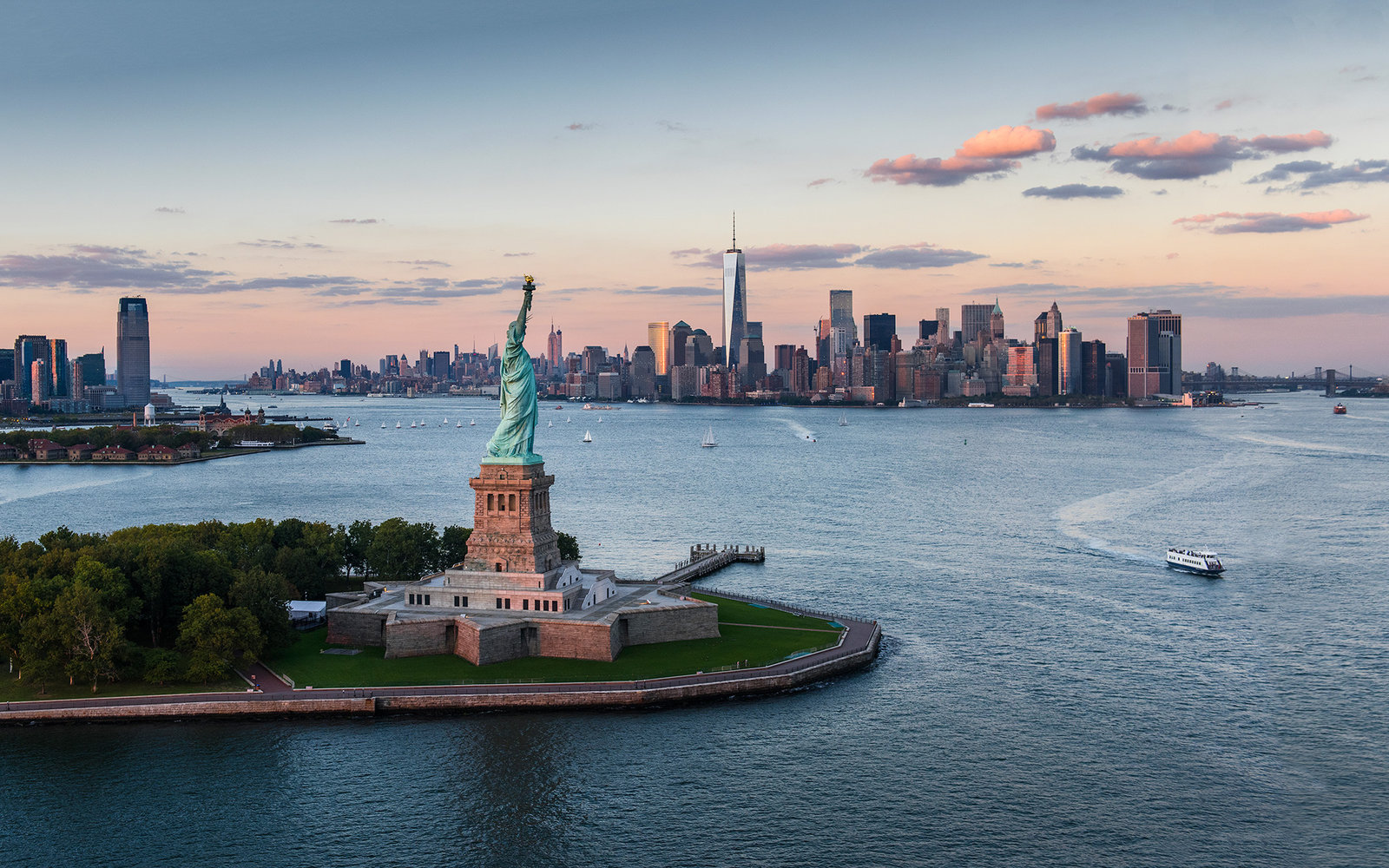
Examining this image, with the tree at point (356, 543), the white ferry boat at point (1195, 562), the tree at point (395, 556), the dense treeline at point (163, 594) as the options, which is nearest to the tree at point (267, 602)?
the dense treeline at point (163, 594)

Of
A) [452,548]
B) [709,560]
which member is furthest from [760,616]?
[452,548]

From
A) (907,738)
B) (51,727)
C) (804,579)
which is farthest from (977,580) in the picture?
(51,727)

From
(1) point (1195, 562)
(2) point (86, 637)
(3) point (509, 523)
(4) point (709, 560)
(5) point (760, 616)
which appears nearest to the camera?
(2) point (86, 637)

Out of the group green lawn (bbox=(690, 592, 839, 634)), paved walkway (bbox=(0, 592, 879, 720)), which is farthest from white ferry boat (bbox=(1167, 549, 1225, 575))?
paved walkway (bbox=(0, 592, 879, 720))

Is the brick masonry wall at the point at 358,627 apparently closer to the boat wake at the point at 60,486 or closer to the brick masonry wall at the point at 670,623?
the brick masonry wall at the point at 670,623

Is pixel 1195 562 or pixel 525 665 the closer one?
pixel 525 665

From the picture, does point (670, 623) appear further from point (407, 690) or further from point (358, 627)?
point (358, 627)

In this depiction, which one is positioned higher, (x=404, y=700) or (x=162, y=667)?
(x=162, y=667)

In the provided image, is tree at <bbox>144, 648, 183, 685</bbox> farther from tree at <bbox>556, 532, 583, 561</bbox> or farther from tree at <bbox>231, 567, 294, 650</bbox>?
tree at <bbox>556, 532, 583, 561</bbox>
